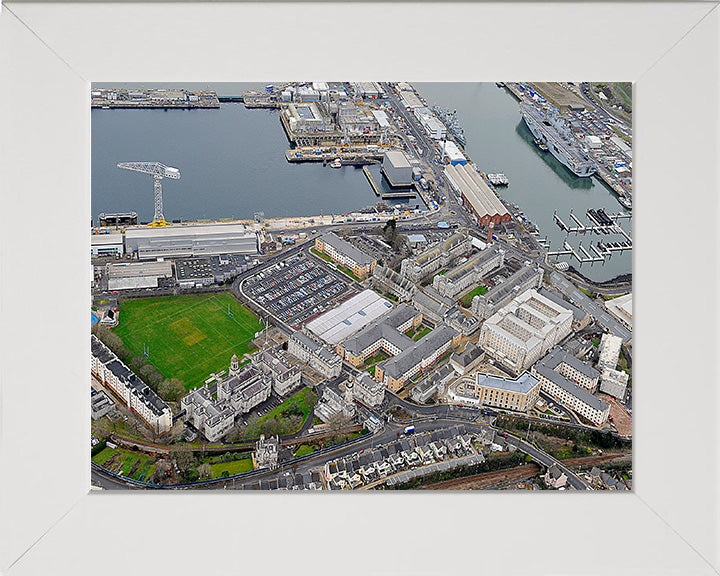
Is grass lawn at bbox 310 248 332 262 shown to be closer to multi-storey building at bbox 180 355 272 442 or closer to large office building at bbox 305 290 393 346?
large office building at bbox 305 290 393 346

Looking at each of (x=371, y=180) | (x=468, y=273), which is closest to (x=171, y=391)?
(x=468, y=273)

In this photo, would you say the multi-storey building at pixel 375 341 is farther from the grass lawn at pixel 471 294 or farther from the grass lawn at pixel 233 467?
the grass lawn at pixel 233 467

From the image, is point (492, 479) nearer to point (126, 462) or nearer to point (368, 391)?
point (368, 391)

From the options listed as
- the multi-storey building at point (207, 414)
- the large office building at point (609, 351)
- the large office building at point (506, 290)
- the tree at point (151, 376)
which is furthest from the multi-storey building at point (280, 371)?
the large office building at point (609, 351)
